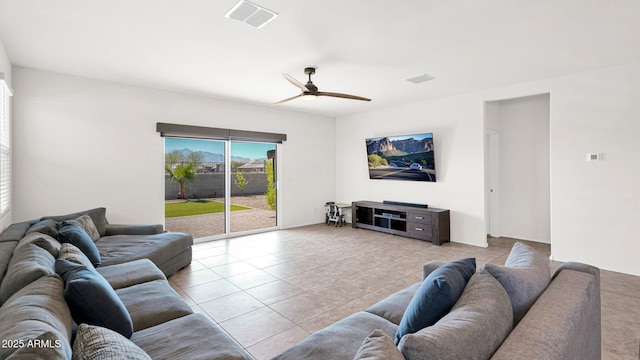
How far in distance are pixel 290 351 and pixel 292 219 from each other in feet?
18.1

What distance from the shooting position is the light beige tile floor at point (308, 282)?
2.64 metres

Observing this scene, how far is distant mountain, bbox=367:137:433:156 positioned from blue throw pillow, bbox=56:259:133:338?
5.46 meters

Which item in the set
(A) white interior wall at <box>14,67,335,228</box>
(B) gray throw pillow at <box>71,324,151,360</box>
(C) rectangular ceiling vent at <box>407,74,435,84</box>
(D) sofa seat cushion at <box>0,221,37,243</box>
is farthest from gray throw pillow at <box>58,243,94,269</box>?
(C) rectangular ceiling vent at <box>407,74,435,84</box>

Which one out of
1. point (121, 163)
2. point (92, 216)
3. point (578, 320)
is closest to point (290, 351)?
point (578, 320)

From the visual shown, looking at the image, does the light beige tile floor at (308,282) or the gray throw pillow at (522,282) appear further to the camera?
the light beige tile floor at (308,282)

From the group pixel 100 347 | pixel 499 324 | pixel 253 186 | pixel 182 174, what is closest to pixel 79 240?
pixel 100 347

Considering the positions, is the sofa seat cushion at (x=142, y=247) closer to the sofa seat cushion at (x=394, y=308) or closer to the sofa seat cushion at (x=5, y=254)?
the sofa seat cushion at (x=5, y=254)

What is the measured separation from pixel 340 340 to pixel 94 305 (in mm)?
1286

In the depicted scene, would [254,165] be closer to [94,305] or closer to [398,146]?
[398,146]

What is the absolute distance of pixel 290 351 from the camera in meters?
1.57

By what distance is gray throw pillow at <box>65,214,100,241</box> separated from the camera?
365cm

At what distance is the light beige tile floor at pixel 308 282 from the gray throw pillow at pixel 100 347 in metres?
1.35

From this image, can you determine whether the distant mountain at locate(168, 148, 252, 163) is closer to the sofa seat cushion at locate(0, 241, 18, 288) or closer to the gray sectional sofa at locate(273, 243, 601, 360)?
the sofa seat cushion at locate(0, 241, 18, 288)

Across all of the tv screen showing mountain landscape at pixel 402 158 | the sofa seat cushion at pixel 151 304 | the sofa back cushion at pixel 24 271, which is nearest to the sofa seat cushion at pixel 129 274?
the sofa seat cushion at pixel 151 304
